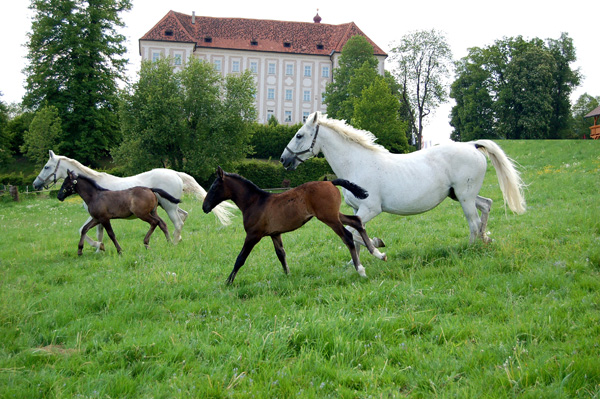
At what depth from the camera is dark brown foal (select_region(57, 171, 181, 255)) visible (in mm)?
9031

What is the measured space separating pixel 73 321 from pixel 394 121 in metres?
43.1

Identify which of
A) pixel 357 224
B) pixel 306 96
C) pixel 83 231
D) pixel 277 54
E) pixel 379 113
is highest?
pixel 277 54

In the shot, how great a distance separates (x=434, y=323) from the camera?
4.26 m

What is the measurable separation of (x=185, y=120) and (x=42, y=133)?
488 inches

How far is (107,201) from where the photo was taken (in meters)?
9.09

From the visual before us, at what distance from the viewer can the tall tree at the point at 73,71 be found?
41.6m

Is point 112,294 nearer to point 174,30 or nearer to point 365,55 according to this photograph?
point 365,55

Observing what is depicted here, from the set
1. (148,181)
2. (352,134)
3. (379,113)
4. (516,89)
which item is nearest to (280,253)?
(352,134)

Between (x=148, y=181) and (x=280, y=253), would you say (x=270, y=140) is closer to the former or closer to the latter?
(x=148, y=181)

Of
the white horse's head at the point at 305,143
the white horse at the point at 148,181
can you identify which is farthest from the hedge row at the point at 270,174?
the white horse's head at the point at 305,143

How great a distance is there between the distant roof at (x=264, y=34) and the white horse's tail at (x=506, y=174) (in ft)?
211

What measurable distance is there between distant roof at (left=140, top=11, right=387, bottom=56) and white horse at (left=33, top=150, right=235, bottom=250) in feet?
Result: 193

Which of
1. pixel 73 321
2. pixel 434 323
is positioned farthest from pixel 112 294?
pixel 434 323

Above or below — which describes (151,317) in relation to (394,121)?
below
